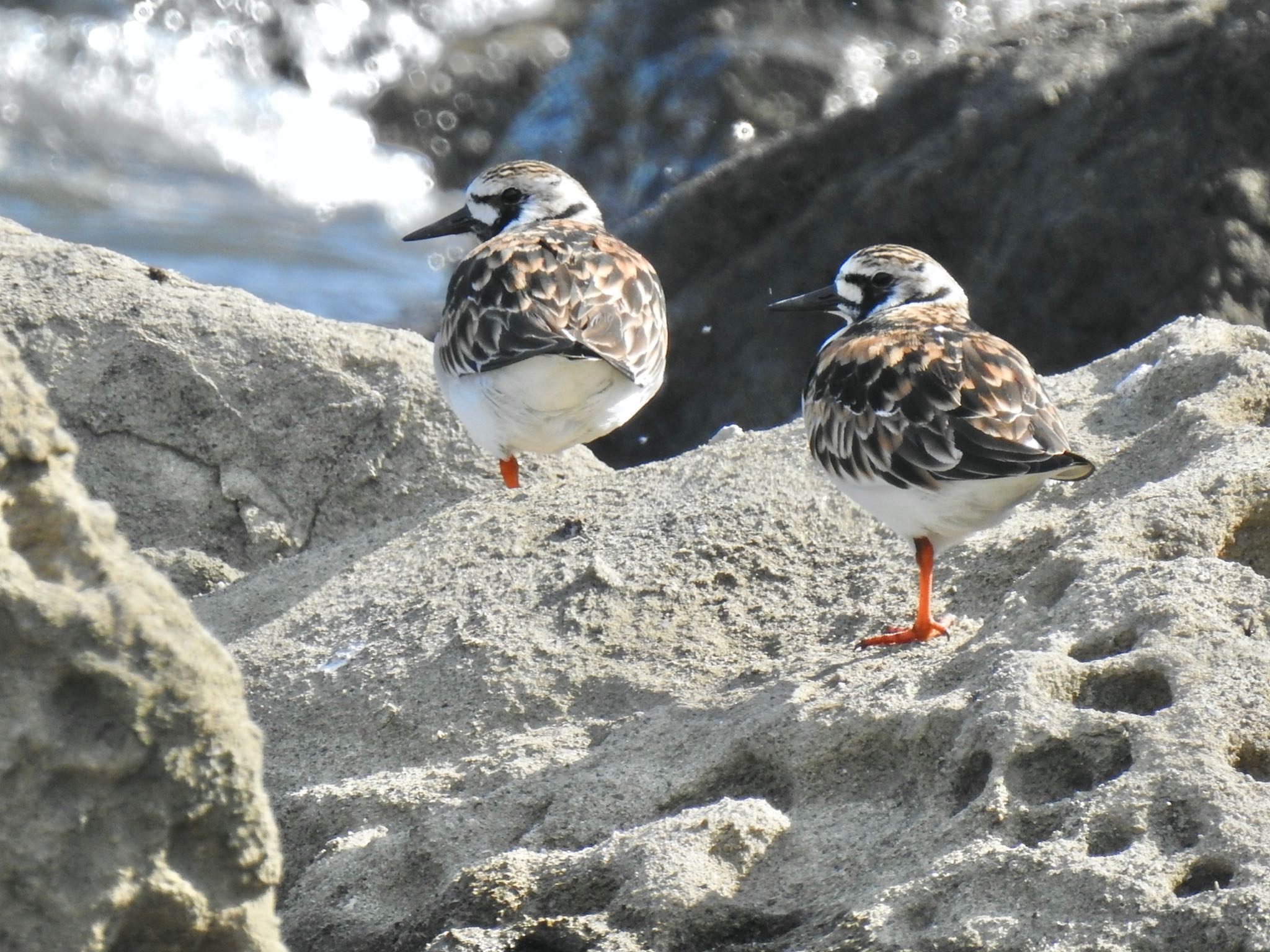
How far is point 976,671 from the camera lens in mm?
3736

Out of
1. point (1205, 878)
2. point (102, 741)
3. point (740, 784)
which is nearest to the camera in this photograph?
point (102, 741)

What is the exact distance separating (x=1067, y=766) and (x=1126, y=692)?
0.29m

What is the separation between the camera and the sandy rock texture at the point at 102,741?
7.64 ft

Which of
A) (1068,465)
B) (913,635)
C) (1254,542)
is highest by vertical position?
(1068,465)

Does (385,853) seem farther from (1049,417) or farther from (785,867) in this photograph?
(1049,417)

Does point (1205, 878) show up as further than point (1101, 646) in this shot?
No

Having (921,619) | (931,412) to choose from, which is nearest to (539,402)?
(931,412)

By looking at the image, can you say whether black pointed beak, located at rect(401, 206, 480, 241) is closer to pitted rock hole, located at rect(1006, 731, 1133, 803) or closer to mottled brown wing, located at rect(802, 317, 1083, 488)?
mottled brown wing, located at rect(802, 317, 1083, 488)

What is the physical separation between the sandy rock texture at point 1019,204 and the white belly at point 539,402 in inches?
89.8

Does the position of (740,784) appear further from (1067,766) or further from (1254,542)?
(1254,542)

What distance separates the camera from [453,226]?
7691 millimetres

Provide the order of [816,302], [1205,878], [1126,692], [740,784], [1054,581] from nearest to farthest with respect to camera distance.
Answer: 1. [1205,878]
2. [1126,692]
3. [740,784]
4. [1054,581]
5. [816,302]

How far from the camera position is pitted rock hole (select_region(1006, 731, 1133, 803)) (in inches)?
127

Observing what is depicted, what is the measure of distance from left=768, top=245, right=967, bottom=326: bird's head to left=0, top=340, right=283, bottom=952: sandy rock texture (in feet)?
11.9
